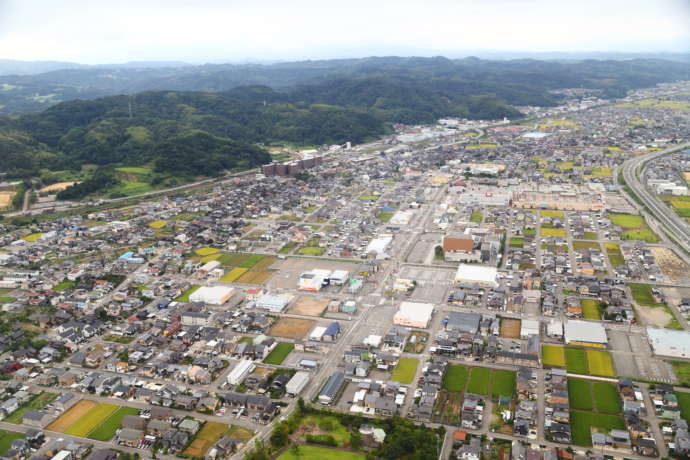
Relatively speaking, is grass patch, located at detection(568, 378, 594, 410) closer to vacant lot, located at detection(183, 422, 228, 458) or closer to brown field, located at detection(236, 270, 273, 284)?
vacant lot, located at detection(183, 422, 228, 458)

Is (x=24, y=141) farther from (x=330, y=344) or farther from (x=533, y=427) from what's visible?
(x=533, y=427)

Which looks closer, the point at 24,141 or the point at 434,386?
the point at 434,386

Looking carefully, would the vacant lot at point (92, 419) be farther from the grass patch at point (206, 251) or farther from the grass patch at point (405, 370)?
the grass patch at point (206, 251)

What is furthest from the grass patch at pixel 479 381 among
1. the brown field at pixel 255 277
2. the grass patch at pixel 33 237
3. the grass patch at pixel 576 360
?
the grass patch at pixel 33 237

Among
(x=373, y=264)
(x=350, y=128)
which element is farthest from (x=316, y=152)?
(x=373, y=264)

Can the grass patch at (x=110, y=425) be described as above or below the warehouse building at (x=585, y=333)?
below

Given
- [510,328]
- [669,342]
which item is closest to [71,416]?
[510,328]
